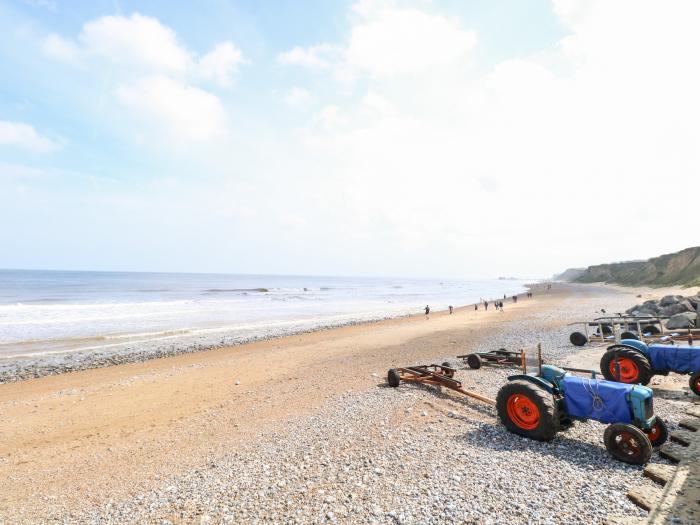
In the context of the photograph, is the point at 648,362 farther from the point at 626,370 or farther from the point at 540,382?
the point at 540,382

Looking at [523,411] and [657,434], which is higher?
[523,411]

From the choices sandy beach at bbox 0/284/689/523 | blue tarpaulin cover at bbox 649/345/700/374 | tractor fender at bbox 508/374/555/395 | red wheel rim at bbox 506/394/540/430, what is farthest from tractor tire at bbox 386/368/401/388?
blue tarpaulin cover at bbox 649/345/700/374

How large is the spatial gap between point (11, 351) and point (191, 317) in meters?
18.1

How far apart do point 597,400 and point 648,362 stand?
5165mm

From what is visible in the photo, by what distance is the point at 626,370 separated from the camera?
10422 mm

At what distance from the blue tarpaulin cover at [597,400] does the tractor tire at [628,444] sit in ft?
1.22

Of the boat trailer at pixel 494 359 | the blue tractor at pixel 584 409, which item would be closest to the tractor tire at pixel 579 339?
the boat trailer at pixel 494 359

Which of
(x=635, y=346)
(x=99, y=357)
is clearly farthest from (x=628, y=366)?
(x=99, y=357)

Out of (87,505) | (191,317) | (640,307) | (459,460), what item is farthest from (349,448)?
(191,317)

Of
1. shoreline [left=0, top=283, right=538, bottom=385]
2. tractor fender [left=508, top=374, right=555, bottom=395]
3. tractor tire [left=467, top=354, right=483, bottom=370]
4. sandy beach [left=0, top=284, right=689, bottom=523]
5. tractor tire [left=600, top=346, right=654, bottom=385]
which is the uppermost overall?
tractor fender [left=508, top=374, right=555, bottom=395]

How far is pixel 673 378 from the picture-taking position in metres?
11.5

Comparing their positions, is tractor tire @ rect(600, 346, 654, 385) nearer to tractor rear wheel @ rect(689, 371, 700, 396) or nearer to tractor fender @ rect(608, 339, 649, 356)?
tractor fender @ rect(608, 339, 649, 356)

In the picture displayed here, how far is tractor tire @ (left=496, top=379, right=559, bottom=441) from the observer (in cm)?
704

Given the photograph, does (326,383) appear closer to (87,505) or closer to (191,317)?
(87,505)
